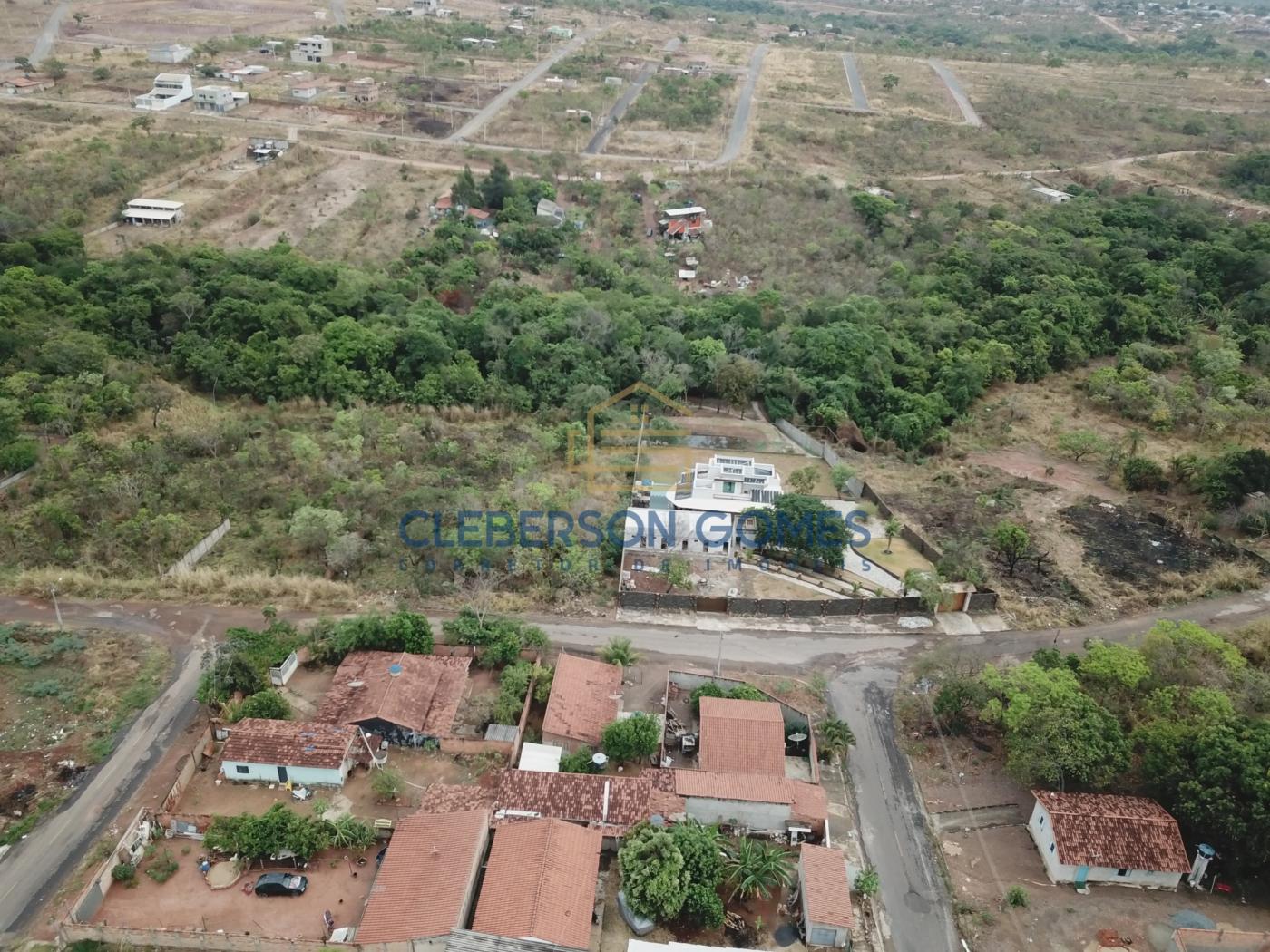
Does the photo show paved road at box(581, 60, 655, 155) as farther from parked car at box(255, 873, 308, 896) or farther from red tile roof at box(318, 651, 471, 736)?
parked car at box(255, 873, 308, 896)

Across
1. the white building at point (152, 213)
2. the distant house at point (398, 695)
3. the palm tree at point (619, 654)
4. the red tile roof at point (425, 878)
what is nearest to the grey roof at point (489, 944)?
the red tile roof at point (425, 878)

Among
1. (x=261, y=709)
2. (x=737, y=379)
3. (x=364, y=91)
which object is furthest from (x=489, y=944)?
(x=364, y=91)

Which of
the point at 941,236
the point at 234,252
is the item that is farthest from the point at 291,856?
the point at 941,236

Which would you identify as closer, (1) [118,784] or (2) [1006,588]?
(1) [118,784]

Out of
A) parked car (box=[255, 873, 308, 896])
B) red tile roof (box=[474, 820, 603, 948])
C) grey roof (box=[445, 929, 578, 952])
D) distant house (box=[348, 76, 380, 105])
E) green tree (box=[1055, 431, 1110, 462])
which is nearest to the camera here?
grey roof (box=[445, 929, 578, 952])

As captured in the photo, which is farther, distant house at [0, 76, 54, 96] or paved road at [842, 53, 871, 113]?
paved road at [842, 53, 871, 113]

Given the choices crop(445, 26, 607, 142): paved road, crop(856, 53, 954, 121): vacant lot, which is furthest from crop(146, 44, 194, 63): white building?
crop(856, 53, 954, 121): vacant lot

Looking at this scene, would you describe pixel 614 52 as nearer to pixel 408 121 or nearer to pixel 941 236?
pixel 408 121

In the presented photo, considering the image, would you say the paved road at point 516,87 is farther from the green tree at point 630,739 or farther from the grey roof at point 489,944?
the grey roof at point 489,944
